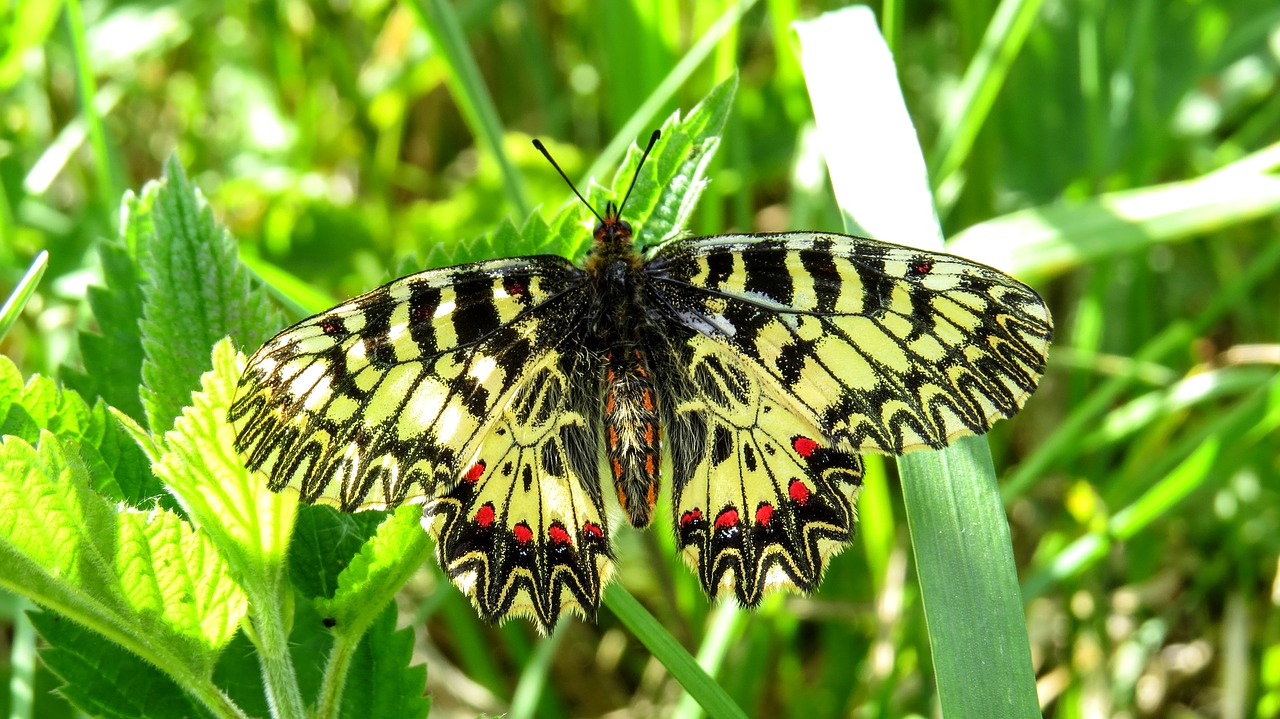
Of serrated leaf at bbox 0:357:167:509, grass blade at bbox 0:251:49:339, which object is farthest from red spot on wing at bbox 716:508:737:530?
grass blade at bbox 0:251:49:339

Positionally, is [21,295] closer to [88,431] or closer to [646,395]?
[88,431]

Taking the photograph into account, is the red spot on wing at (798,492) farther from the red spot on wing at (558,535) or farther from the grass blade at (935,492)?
the red spot on wing at (558,535)

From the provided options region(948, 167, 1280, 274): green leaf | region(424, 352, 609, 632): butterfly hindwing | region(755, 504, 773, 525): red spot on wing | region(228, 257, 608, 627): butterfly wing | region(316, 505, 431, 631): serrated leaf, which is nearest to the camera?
region(316, 505, 431, 631): serrated leaf

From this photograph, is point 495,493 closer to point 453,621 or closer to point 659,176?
point 659,176

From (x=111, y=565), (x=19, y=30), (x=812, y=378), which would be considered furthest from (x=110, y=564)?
(x=19, y=30)

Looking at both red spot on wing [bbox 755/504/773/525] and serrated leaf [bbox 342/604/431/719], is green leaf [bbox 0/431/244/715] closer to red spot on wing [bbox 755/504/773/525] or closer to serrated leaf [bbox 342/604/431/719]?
serrated leaf [bbox 342/604/431/719]

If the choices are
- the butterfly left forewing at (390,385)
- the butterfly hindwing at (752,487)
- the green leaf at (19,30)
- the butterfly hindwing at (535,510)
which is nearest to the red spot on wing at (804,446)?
the butterfly hindwing at (752,487)

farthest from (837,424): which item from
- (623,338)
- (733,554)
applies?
(623,338)
